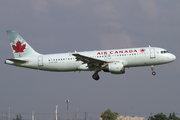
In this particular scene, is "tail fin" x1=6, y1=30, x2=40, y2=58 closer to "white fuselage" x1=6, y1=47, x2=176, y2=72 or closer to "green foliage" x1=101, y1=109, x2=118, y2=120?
"white fuselage" x1=6, y1=47, x2=176, y2=72

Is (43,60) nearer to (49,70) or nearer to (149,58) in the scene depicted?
(49,70)

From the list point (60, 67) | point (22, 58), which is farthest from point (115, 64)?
point (22, 58)

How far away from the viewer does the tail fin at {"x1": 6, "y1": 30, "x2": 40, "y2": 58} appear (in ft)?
180

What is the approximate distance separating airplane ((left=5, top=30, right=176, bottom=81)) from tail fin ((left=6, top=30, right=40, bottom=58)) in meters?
0.77

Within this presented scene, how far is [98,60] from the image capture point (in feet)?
158

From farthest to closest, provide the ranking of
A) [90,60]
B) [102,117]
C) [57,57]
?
1. [102,117]
2. [57,57]
3. [90,60]

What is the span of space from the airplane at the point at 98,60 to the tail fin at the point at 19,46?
77 cm

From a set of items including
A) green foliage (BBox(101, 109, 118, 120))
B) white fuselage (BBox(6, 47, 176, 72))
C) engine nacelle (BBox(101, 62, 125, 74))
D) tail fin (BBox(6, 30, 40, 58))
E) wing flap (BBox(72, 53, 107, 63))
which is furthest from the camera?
green foliage (BBox(101, 109, 118, 120))

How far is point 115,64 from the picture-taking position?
1913 inches

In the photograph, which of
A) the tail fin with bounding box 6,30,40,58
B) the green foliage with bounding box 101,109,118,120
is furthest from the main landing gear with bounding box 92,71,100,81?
the green foliage with bounding box 101,109,118,120

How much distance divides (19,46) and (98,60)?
15238 millimetres

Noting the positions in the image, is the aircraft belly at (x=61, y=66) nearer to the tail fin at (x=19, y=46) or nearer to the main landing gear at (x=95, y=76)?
the main landing gear at (x=95, y=76)

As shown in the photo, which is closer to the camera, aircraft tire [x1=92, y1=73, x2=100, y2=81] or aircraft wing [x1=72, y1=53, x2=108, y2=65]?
aircraft wing [x1=72, y1=53, x2=108, y2=65]

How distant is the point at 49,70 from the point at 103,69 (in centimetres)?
888
